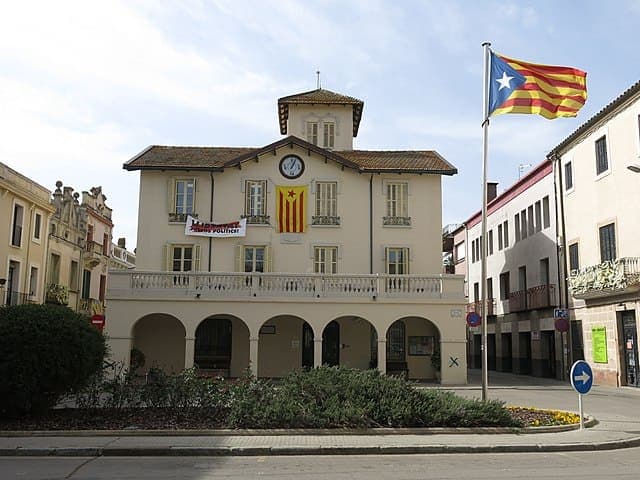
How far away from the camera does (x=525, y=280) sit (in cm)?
3672

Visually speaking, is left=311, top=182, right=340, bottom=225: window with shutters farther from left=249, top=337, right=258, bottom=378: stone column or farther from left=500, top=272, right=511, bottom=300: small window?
left=500, top=272, right=511, bottom=300: small window

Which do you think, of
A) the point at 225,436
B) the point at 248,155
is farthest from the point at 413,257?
the point at 225,436

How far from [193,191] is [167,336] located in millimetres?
6767

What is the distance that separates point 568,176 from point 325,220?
11578 millimetres

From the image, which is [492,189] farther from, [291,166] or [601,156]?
[291,166]

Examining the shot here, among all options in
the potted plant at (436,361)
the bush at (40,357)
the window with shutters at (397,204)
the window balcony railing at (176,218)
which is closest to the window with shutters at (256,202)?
the window balcony railing at (176,218)

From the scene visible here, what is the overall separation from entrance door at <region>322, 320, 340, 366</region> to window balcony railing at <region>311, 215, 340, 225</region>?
4.58 m

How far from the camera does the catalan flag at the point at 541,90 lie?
16.8m

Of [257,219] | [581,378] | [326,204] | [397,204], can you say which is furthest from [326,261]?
[581,378]

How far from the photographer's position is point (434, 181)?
1234 inches

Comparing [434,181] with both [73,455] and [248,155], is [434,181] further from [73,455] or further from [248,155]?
[73,455]

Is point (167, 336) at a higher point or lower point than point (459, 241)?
lower

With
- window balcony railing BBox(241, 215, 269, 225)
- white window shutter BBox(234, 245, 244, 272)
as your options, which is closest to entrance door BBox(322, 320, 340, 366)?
white window shutter BBox(234, 245, 244, 272)

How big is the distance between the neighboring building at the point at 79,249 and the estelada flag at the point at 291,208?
1587 centimetres
